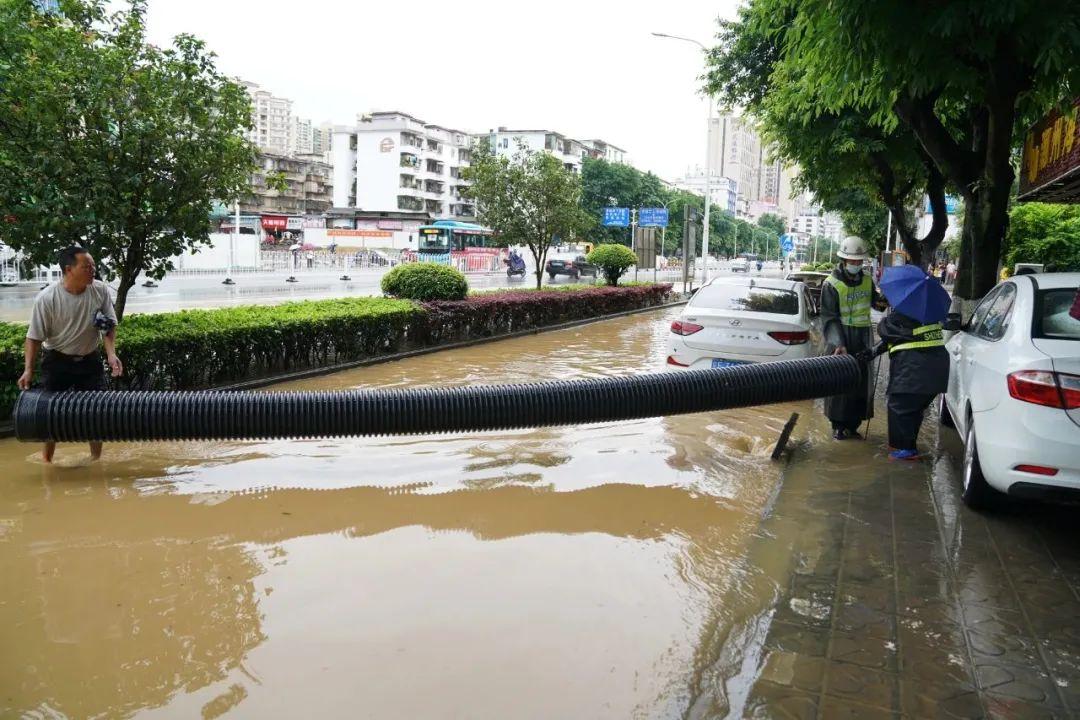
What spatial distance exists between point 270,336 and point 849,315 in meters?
6.63

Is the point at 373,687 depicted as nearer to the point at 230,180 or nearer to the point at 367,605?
the point at 367,605

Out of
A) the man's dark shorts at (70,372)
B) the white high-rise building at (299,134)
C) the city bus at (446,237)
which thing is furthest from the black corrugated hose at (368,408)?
the white high-rise building at (299,134)

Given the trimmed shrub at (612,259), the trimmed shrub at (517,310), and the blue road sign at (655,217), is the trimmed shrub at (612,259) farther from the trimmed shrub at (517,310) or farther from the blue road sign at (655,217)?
the blue road sign at (655,217)

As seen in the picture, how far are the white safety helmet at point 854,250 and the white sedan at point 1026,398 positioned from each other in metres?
1.76

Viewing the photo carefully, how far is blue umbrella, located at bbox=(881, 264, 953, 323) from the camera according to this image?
654cm

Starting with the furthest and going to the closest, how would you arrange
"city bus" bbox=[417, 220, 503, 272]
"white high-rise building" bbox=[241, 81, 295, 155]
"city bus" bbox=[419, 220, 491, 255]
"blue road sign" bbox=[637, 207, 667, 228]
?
"white high-rise building" bbox=[241, 81, 295, 155] < "city bus" bbox=[419, 220, 491, 255] < "blue road sign" bbox=[637, 207, 667, 228] < "city bus" bbox=[417, 220, 503, 272]

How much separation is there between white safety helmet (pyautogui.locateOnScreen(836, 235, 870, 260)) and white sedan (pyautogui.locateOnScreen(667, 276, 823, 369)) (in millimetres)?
1246

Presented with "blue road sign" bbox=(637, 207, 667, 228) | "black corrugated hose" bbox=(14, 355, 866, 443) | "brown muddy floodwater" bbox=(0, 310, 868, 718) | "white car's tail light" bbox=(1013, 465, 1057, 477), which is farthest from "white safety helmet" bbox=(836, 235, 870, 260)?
"blue road sign" bbox=(637, 207, 667, 228)

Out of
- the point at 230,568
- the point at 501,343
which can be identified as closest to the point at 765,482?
the point at 230,568

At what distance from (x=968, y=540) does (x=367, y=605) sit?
354cm

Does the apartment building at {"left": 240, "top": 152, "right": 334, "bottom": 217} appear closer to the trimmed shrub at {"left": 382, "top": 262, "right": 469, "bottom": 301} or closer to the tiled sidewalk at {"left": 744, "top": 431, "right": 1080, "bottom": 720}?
the trimmed shrub at {"left": 382, "top": 262, "right": 469, "bottom": 301}

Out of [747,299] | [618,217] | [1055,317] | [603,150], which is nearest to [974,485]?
[1055,317]

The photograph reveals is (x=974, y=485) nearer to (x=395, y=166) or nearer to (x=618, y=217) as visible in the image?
(x=618, y=217)

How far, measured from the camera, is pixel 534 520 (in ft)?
18.1
